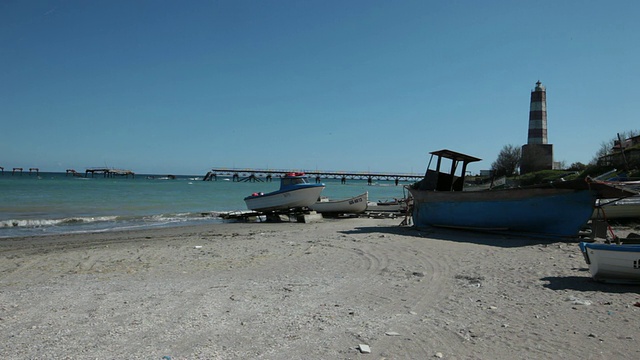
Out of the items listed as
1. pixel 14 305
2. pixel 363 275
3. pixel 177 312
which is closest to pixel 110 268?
pixel 14 305

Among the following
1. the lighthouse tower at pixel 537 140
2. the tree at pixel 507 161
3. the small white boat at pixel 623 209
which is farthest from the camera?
the tree at pixel 507 161

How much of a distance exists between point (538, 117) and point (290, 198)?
35471 mm

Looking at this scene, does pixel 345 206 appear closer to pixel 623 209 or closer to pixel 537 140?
pixel 623 209

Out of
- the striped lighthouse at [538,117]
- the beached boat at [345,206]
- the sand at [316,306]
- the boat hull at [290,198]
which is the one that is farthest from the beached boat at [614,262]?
the striped lighthouse at [538,117]

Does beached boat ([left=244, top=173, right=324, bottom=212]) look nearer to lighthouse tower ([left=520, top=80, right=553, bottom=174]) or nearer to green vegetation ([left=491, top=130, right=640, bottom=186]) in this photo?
green vegetation ([left=491, top=130, right=640, bottom=186])

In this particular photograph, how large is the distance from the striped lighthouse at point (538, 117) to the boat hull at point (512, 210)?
36.8m

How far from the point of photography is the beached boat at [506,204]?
12.6m

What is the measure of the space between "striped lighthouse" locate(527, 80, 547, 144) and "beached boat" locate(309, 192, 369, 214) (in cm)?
3092

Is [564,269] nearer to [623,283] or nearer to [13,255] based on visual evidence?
[623,283]

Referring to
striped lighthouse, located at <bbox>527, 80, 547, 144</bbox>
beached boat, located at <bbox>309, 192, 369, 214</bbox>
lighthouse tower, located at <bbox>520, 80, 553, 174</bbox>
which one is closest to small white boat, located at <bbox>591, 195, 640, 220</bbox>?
beached boat, located at <bbox>309, 192, 369, 214</bbox>

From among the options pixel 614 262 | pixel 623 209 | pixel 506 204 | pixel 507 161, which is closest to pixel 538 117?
A: pixel 507 161

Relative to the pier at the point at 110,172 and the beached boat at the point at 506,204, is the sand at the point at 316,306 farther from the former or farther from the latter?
the pier at the point at 110,172

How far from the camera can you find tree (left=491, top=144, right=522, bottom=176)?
59.5m

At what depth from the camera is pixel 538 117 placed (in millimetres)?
48000
